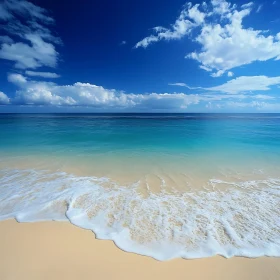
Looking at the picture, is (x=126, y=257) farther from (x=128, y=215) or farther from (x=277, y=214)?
(x=277, y=214)

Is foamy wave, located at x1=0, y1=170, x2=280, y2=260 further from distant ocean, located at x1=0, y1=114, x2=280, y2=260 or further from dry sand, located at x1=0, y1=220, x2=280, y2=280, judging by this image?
dry sand, located at x1=0, y1=220, x2=280, y2=280

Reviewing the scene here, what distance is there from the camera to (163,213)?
450 cm

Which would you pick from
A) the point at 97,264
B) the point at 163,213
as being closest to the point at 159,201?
the point at 163,213

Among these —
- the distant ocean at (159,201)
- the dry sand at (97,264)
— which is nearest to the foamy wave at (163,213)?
the distant ocean at (159,201)

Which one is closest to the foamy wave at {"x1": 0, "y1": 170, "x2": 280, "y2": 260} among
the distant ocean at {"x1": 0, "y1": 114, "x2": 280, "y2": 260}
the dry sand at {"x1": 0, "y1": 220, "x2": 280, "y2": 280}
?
the distant ocean at {"x1": 0, "y1": 114, "x2": 280, "y2": 260}

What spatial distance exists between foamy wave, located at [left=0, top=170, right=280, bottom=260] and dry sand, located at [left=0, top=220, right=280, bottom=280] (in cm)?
18

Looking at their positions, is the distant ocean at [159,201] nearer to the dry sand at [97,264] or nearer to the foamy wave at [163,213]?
the foamy wave at [163,213]

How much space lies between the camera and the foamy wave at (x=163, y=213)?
3.43 metres

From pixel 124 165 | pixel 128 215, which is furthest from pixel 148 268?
pixel 124 165

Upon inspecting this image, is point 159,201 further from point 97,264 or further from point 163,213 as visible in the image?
point 97,264

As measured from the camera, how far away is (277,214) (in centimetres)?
450

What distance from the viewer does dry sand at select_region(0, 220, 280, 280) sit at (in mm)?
2840

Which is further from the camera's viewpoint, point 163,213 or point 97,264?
point 163,213

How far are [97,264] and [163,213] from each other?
2.06m
